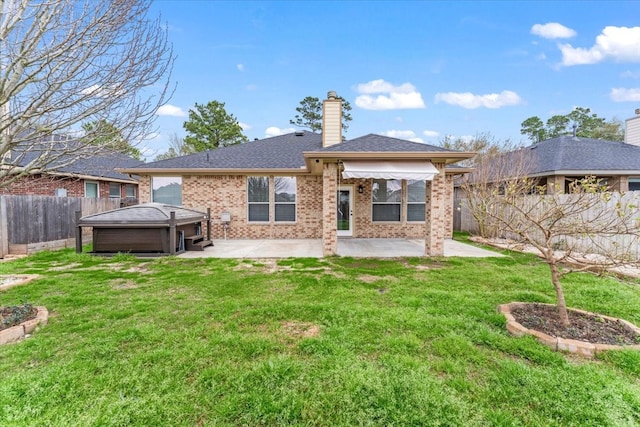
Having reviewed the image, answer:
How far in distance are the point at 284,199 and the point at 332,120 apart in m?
4.72

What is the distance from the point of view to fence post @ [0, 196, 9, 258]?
953 cm

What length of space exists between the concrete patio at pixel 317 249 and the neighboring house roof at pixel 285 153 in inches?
133

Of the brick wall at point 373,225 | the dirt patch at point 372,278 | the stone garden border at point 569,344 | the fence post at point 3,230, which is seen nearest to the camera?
the stone garden border at point 569,344

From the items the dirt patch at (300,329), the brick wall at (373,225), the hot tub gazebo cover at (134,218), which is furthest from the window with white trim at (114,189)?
the dirt patch at (300,329)

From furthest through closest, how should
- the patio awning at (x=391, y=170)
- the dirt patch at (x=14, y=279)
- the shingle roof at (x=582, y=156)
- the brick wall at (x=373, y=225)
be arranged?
the shingle roof at (x=582, y=156), the brick wall at (x=373, y=225), the patio awning at (x=391, y=170), the dirt patch at (x=14, y=279)

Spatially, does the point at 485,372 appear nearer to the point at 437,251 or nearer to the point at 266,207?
the point at 437,251

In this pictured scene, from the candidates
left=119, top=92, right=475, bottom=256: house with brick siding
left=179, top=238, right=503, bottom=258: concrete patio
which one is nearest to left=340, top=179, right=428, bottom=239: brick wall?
left=119, top=92, right=475, bottom=256: house with brick siding

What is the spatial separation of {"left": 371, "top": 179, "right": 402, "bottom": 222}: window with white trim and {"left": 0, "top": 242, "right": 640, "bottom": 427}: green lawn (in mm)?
8266

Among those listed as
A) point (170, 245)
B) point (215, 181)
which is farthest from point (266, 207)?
point (170, 245)

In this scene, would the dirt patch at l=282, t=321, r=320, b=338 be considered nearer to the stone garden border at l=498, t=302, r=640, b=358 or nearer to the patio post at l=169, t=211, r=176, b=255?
the stone garden border at l=498, t=302, r=640, b=358

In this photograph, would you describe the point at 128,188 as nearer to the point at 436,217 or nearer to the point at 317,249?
the point at 317,249

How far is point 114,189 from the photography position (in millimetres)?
20234

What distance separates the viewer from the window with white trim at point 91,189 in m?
17.8

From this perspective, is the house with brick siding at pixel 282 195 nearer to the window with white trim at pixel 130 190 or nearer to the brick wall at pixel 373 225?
the brick wall at pixel 373 225
